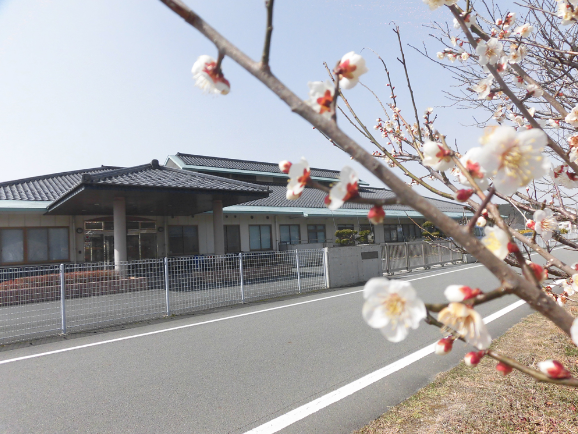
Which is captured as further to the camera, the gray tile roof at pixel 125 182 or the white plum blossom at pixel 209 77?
the gray tile roof at pixel 125 182

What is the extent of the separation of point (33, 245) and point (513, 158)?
56.6 feet

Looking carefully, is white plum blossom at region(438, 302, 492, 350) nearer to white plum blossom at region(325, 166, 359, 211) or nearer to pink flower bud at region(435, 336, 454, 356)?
pink flower bud at region(435, 336, 454, 356)

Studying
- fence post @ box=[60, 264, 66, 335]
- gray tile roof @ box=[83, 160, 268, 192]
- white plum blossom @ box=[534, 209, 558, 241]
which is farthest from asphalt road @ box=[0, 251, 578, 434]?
gray tile roof @ box=[83, 160, 268, 192]

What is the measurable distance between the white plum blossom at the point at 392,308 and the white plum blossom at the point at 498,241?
0.18 m

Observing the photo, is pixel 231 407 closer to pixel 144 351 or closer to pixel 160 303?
pixel 144 351

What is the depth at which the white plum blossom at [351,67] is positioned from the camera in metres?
0.90

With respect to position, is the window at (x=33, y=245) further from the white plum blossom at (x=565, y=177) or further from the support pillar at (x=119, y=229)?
the white plum blossom at (x=565, y=177)

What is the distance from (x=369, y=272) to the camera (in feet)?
45.1

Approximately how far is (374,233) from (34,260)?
1796 cm

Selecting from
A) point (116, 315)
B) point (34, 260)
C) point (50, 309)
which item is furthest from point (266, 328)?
point (34, 260)

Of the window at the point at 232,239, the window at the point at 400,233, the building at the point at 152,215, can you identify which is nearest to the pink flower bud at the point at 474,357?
the building at the point at 152,215

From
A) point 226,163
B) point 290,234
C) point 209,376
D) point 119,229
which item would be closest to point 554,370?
point 209,376

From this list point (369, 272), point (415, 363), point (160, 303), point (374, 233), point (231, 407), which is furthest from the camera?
point (374, 233)

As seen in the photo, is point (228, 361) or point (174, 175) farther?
point (174, 175)
